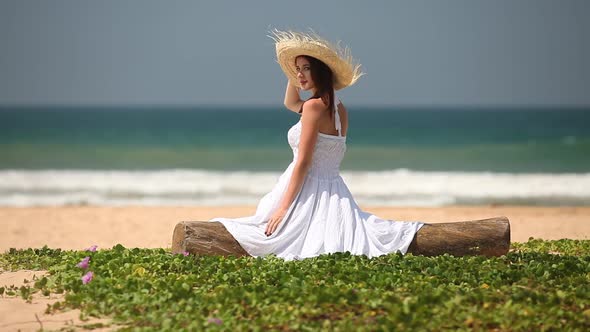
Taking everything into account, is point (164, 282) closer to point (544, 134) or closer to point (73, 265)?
point (73, 265)

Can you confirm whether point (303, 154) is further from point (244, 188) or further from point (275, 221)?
point (244, 188)

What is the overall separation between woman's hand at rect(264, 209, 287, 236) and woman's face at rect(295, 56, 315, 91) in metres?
1.27

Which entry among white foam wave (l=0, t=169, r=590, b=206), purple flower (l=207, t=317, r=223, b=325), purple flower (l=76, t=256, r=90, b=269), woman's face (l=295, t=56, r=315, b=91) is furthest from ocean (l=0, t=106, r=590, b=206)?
purple flower (l=207, t=317, r=223, b=325)

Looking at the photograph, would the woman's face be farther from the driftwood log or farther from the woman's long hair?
the driftwood log

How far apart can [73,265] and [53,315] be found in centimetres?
147

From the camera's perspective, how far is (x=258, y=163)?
113ft

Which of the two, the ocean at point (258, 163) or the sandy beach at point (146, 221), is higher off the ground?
the ocean at point (258, 163)

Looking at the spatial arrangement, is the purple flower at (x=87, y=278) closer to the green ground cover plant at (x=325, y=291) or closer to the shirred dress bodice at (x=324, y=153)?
the green ground cover plant at (x=325, y=291)

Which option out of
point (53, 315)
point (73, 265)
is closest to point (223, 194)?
point (73, 265)

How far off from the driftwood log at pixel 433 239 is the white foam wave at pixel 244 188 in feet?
38.8

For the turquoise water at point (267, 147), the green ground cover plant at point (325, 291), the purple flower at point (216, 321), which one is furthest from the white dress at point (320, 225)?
the turquoise water at point (267, 147)

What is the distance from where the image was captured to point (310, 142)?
27.6ft

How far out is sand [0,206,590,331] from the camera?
13.8m

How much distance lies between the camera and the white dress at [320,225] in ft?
27.9
